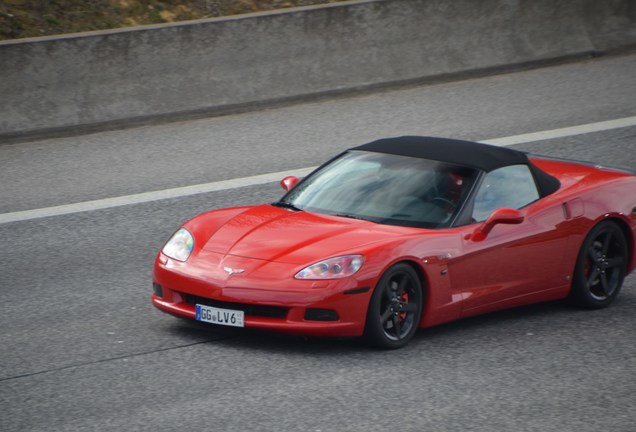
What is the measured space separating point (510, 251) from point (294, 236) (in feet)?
4.96

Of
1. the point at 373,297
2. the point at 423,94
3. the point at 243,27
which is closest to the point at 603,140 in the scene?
the point at 423,94

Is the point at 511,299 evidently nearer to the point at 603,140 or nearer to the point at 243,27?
the point at 603,140

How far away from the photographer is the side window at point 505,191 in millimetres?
8289

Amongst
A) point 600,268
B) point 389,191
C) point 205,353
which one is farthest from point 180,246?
point 600,268

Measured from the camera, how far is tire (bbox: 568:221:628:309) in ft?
28.6

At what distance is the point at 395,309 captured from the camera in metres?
7.51

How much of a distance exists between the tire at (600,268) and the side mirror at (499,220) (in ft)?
3.16

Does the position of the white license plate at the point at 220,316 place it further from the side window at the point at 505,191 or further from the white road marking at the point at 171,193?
the white road marking at the point at 171,193

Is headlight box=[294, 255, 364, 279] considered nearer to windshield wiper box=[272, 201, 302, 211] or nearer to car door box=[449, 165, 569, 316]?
car door box=[449, 165, 569, 316]

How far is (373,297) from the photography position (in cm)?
735

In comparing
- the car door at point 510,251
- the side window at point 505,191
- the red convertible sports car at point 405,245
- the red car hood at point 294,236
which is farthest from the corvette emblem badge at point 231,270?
the side window at point 505,191

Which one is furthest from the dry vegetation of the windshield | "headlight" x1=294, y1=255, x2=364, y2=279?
"headlight" x1=294, y1=255, x2=364, y2=279

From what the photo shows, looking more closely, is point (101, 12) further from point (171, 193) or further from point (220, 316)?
point (220, 316)

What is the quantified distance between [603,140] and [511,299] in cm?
625
